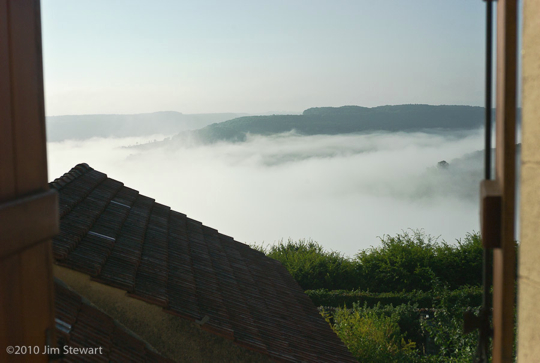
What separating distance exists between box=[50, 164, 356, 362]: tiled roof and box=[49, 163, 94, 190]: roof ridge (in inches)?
0.5

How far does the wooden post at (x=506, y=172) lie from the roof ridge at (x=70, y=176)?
17.2 feet

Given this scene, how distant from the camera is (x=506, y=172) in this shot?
4.98 feet

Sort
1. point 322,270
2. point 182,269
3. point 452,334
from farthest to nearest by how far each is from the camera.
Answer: point 322,270 < point 452,334 < point 182,269

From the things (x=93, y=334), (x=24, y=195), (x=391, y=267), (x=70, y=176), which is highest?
(x=24, y=195)

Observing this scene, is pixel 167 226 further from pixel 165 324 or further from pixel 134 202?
pixel 165 324

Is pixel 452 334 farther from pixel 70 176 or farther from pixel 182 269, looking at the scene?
pixel 70 176

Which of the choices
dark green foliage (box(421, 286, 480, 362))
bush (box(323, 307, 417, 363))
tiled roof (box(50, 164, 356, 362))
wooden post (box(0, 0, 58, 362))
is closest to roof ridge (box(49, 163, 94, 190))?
tiled roof (box(50, 164, 356, 362))

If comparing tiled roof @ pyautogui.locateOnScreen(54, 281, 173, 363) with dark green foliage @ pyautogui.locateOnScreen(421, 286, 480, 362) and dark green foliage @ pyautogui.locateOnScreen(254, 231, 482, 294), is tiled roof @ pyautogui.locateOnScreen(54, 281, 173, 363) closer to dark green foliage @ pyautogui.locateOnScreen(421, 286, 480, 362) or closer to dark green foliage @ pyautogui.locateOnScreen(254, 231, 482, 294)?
dark green foliage @ pyautogui.locateOnScreen(421, 286, 480, 362)

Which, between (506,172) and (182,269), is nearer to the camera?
(506,172)

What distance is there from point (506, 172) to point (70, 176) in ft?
19.3

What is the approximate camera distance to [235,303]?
5.10 m

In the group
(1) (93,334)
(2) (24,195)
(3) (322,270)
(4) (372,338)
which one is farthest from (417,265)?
(2) (24,195)

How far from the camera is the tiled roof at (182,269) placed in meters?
4.08

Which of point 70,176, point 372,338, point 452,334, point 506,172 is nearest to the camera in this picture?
point 506,172
